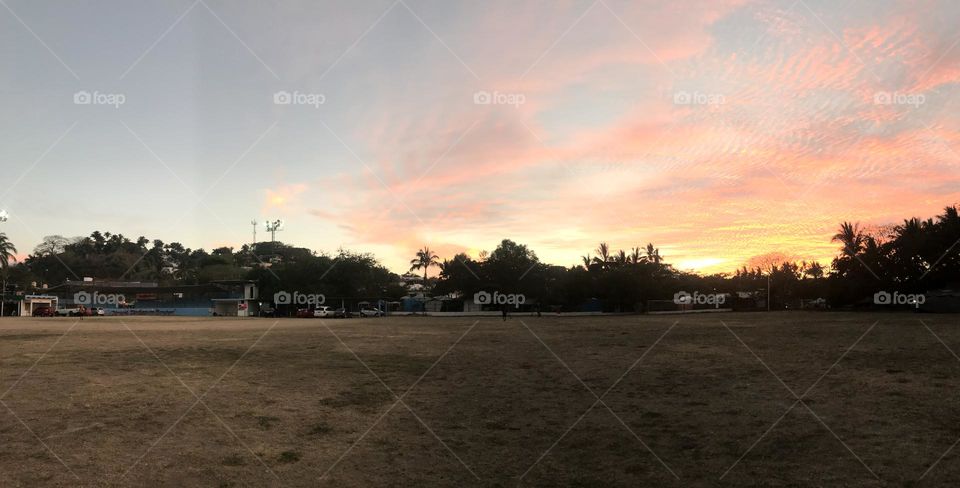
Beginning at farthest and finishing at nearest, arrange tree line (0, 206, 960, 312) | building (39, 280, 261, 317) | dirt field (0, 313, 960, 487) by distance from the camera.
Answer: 1. building (39, 280, 261, 317)
2. tree line (0, 206, 960, 312)
3. dirt field (0, 313, 960, 487)

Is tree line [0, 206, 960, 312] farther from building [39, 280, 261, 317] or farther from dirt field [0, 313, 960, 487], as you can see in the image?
dirt field [0, 313, 960, 487]

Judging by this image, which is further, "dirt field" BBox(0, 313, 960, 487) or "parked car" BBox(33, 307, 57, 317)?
"parked car" BBox(33, 307, 57, 317)

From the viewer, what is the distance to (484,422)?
915 centimetres

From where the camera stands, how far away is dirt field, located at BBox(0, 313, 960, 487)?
661cm

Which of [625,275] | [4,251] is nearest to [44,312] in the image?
[4,251]

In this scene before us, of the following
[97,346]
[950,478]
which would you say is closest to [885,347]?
[950,478]

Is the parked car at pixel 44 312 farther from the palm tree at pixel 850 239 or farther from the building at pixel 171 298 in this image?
the palm tree at pixel 850 239

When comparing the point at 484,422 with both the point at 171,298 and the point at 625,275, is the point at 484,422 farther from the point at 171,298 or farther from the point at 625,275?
the point at 171,298

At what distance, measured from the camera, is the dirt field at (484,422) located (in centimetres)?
661

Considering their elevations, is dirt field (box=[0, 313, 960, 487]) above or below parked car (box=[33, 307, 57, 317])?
above

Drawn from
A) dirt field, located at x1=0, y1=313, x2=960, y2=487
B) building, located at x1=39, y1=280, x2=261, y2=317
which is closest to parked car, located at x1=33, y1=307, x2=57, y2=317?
building, located at x1=39, y1=280, x2=261, y2=317

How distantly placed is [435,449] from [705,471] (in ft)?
11.3

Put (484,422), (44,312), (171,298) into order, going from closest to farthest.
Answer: (484,422), (44,312), (171,298)

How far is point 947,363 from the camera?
1398cm
